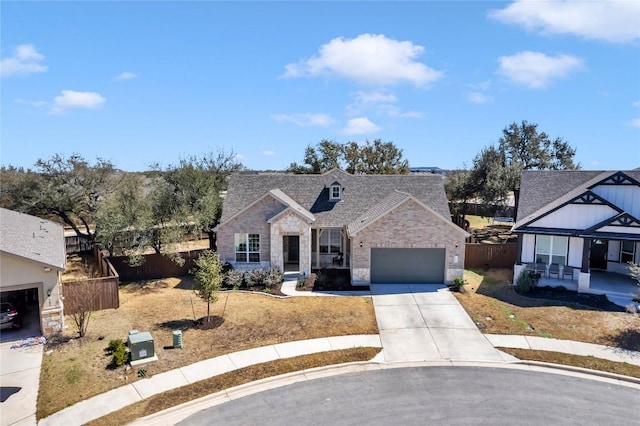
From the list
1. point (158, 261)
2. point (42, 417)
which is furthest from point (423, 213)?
point (42, 417)

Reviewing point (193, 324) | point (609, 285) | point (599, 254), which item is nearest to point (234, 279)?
point (193, 324)

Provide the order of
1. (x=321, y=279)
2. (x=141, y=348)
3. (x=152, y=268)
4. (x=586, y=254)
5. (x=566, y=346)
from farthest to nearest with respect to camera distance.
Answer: (x=152, y=268) < (x=321, y=279) < (x=586, y=254) < (x=566, y=346) < (x=141, y=348)

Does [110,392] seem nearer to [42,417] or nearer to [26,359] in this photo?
[42,417]

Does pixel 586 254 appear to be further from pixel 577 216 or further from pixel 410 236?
pixel 410 236

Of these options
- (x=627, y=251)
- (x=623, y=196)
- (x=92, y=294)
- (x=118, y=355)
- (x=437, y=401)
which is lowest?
(x=437, y=401)

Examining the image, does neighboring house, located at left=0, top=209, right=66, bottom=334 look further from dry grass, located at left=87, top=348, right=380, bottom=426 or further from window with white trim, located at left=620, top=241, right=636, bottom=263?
window with white trim, located at left=620, top=241, right=636, bottom=263

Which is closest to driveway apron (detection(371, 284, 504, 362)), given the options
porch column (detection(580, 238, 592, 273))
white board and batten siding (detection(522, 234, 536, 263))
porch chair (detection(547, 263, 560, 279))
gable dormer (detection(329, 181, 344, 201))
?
white board and batten siding (detection(522, 234, 536, 263))

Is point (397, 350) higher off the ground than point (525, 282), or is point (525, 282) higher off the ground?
point (525, 282)
